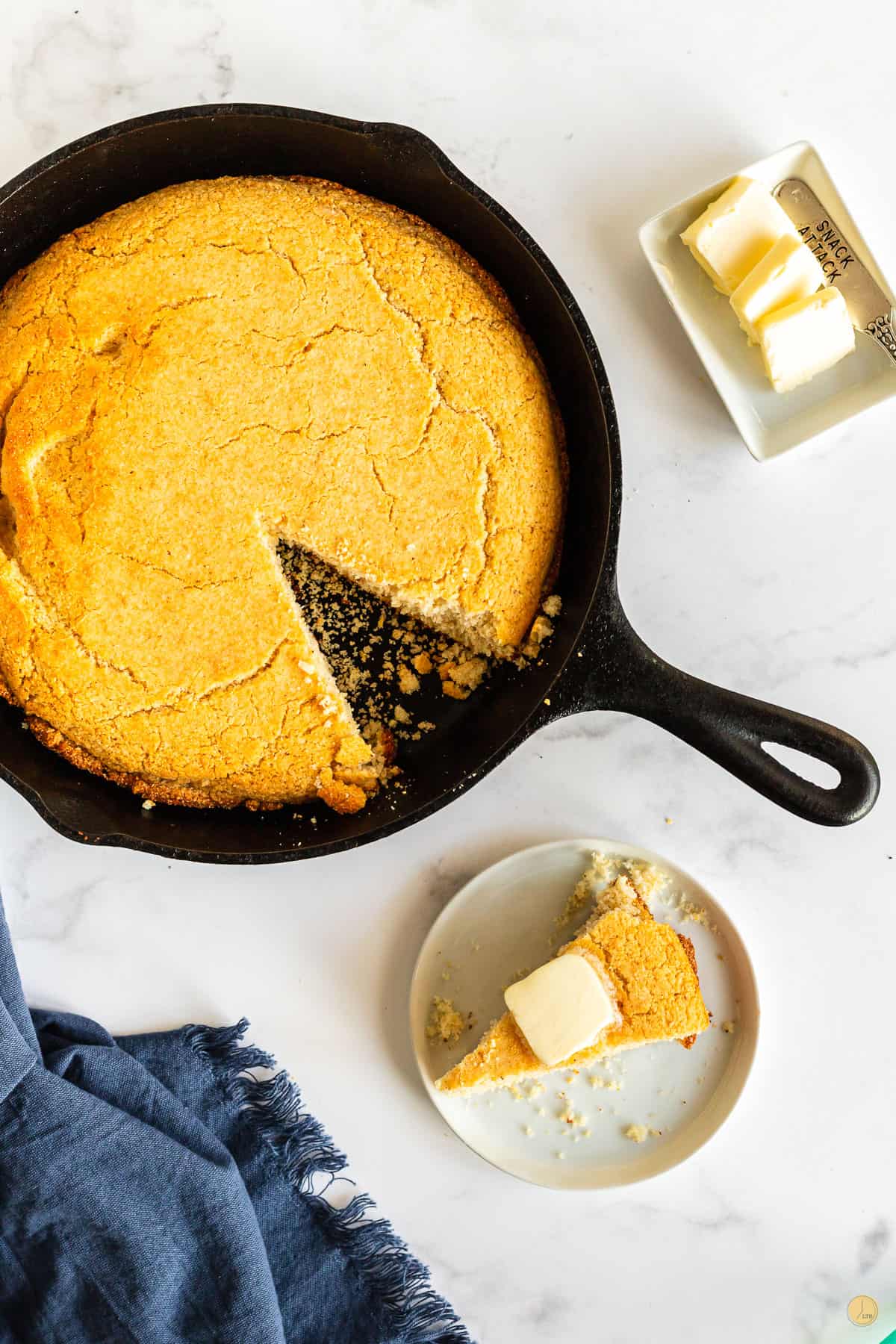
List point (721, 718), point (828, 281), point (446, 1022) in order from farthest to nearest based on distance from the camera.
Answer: point (446, 1022) → point (828, 281) → point (721, 718)

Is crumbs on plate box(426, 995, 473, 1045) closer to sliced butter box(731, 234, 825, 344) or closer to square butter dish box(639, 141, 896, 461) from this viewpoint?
square butter dish box(639, 141, 896, 461)

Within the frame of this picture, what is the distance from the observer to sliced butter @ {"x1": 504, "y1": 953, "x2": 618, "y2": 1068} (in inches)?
67.4

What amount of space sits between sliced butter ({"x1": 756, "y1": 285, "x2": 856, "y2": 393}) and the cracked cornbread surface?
0.42 m

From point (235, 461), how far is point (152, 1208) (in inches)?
54.0

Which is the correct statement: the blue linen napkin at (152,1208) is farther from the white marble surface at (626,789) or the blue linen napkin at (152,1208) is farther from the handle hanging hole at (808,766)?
the handle hanging hole at (808,766)

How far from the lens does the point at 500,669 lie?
1736mm

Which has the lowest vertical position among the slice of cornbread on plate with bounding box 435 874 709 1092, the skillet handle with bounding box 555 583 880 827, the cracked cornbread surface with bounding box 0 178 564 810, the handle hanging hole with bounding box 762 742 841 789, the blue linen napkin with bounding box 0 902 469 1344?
the blue linen napkin with bounding box 0 902 469 1344

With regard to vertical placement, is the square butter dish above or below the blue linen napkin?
above

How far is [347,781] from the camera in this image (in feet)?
5.39

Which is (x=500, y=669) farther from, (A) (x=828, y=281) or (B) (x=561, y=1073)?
(A) (x=828, y=281)

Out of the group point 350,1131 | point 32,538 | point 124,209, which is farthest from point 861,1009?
point 124,209

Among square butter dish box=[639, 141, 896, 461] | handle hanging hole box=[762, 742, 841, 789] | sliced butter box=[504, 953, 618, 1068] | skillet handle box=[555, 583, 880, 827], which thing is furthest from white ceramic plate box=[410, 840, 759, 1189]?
square butter dish box=[639, 141, 896, 461]

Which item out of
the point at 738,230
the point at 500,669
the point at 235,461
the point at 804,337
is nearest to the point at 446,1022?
the point at 500,669

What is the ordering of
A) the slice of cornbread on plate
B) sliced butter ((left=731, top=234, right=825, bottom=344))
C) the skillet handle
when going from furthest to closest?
1. the slice of cornbread on plate
2. sliced butter ((left=731, top=234, right=825, bottom=344))
3. the skillet handle
